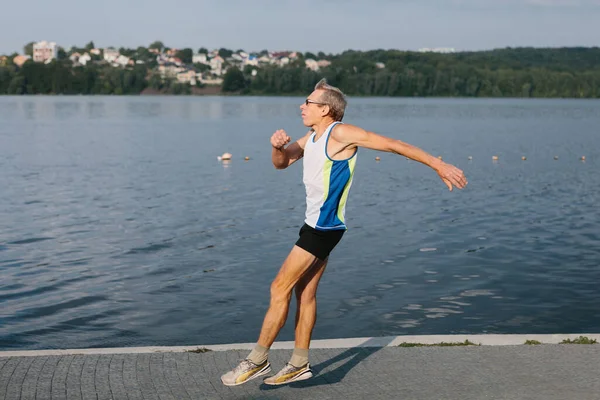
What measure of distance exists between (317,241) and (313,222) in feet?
0.49

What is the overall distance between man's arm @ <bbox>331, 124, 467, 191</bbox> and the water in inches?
178

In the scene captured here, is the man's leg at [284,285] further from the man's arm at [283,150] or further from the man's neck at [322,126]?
the man's neck at [322,126]

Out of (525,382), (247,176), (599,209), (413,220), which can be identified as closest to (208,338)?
(525,382)

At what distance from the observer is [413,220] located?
2047 cm

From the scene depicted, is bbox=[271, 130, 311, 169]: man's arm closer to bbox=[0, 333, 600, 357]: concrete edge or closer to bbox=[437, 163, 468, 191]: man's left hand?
bbox=[437, 163, 468, 191]: man's left hand

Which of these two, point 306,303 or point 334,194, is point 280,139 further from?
point 306,303

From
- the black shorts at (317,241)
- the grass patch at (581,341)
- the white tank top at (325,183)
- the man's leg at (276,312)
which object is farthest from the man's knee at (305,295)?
the grass patch at (581,341)

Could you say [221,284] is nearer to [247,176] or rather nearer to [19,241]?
[19,241]

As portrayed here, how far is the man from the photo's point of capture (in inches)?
254

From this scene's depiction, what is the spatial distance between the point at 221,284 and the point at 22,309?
2932 millimetres

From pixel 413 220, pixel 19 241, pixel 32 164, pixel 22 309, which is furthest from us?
pixel 32 164

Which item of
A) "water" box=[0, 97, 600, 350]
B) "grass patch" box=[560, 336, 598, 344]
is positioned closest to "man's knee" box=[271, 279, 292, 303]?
"grass patch" box=[560, 336, 598, 344]

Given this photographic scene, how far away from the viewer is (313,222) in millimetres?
6547

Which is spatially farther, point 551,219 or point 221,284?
point 551,219
